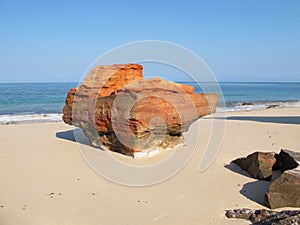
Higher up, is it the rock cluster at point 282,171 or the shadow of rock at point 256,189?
the rock cluster at point 282,171

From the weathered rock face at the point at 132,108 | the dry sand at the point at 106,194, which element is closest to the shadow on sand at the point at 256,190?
the dry sand at the point at 106,194

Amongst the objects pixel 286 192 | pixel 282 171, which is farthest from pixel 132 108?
pixel 286 192

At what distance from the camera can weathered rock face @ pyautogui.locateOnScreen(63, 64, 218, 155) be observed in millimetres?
7004

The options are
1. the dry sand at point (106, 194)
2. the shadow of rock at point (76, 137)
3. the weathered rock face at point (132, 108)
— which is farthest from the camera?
the shadow of rock at point (76, 137)

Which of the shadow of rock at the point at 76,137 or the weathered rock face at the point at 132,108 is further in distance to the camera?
the shadow of rock at the point at 76,137

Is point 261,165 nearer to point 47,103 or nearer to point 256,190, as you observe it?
→ point 256,190

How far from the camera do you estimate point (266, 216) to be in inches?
158

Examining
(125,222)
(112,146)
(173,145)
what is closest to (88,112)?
(112,146)

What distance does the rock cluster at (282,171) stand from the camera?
4332 millimetres

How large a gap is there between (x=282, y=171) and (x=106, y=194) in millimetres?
3356

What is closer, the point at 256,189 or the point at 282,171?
the point at 256,189

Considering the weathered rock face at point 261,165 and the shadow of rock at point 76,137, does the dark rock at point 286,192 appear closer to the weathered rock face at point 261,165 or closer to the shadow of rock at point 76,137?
the weathered rock face at point 261,165

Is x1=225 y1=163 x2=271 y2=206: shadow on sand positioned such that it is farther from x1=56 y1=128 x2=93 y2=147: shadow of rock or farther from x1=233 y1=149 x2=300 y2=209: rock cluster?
x1=56 y1=128 x2=93 y2=147: shadow of rock

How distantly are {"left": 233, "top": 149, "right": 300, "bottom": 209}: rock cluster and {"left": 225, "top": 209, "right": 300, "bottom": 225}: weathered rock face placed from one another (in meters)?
0.38
